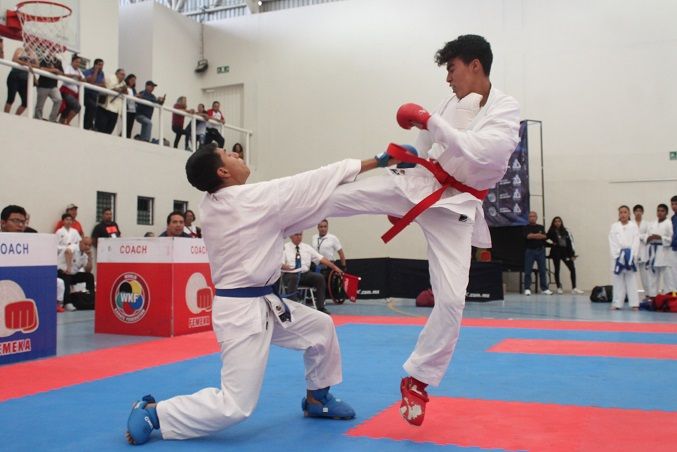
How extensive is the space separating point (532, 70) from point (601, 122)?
1.98 metres

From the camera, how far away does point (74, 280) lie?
10.4 metres

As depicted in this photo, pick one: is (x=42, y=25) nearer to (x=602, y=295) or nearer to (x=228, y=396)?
(x=228, y=396)

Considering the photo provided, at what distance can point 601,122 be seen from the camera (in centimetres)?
1444

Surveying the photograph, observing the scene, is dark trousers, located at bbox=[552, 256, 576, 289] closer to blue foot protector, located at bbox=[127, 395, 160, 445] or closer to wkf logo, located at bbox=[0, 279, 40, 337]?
wkf logo, located at bbox=[0, 279, 40, 337]

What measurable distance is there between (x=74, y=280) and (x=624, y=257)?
28.4ft

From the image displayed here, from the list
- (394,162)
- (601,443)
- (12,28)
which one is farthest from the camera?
(12,28)

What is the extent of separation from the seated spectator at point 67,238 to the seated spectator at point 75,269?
46 mm

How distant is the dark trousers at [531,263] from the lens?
534 inches

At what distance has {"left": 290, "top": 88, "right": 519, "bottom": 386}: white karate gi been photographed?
9.79 ft

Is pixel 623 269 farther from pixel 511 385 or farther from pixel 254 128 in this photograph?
pixel 254 128

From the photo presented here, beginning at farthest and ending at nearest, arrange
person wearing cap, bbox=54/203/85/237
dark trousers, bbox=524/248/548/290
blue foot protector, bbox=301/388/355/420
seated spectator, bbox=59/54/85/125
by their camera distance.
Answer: dark trousers, bbox=524/248/548/290
seated spectator, bbox=59/54/85/125
person wearing cap, bbox=54/203/85/237
blue foot protector, bbox=301/388/355/420

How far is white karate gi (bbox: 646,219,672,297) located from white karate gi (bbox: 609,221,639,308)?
0.70 m

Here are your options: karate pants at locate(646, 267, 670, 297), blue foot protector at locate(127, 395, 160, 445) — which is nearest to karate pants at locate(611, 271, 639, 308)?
karate pants at locate(646, 267, 670, 297)

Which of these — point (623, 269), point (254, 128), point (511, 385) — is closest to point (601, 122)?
point (623, 269)
